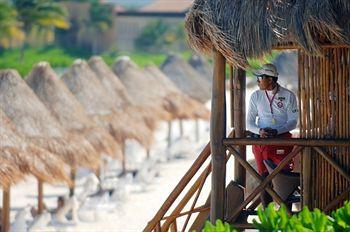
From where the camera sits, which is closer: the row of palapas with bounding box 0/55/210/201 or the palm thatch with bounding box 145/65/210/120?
the row of palapas with bounding box 0/55/210/201

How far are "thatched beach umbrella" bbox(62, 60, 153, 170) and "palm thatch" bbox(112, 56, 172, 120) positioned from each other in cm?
273

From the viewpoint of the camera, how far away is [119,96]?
77.5 feet

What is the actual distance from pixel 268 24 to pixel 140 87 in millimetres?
18322

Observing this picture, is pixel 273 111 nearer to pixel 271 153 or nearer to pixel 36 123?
pixel 271 153

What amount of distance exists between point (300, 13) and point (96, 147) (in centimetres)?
1114

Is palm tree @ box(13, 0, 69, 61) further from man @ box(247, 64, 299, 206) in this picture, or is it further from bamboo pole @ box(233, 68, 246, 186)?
man @ box(247, 64, 299, 206)

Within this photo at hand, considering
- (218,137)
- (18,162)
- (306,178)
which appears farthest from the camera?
(18,162)

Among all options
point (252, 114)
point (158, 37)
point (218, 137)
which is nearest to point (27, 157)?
point (252, 114)

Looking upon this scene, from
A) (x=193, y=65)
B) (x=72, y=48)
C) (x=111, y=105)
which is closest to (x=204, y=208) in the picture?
(x=111, y=105)

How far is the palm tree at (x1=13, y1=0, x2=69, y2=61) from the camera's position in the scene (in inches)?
2413

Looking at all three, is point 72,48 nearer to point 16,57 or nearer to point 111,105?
point 16,57

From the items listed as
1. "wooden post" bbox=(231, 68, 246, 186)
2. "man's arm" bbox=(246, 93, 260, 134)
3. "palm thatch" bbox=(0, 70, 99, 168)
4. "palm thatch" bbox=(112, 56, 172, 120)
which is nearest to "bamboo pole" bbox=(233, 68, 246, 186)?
"wooden post" bbox=(231, 68, 246, 186)

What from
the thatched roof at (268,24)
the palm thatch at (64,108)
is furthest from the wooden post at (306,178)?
the palm thatch at (64,108)

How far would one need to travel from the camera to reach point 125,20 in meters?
83.1
